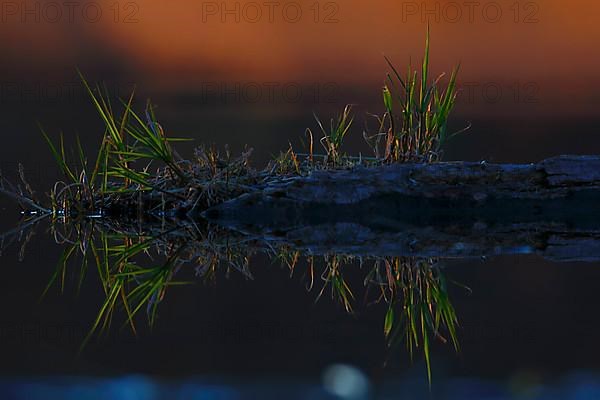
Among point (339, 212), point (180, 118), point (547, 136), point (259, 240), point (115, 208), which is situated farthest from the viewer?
point (180, 118)

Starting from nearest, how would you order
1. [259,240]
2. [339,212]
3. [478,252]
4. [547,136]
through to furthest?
[478,252]
[259,240]
[339,212]
[547,136]

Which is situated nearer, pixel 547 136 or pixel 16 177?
pixel 16 177

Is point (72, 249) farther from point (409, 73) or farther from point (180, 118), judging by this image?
point (180, 118)

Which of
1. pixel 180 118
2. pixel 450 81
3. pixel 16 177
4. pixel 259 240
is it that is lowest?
pixel 180 118

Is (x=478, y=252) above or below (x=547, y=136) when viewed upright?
above

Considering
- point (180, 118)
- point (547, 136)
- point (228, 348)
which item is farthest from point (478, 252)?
point (180, 118)

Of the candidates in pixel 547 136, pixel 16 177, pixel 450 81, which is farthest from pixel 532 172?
pixel 547 136
